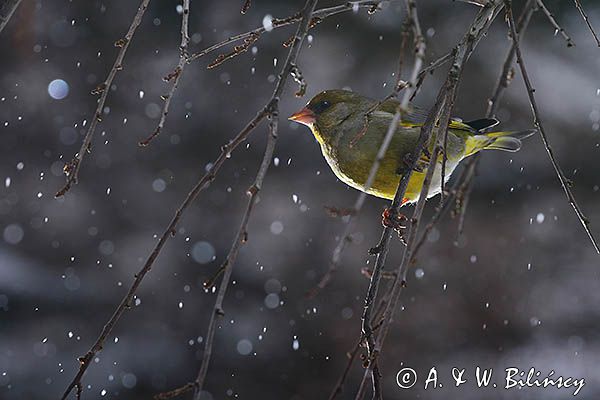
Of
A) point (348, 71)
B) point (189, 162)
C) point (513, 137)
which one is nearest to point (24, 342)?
point (189, 162)

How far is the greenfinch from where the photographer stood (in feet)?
7.54

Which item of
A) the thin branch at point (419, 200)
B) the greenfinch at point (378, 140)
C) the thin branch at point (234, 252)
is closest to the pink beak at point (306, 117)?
the greenfinch at point (378, 140)

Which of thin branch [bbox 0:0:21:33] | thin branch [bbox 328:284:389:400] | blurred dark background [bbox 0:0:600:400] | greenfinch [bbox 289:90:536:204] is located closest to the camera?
thin branch [bbox 328:284:389:400]

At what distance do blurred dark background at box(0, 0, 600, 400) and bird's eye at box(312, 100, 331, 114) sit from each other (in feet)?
12.9

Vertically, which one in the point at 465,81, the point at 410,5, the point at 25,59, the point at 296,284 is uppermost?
the point at 410,5

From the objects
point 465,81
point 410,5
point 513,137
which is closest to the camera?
point 410,5

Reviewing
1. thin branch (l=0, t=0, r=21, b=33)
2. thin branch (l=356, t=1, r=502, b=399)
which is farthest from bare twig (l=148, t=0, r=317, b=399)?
thin branch (l=0, t=0, r=21, b=33)

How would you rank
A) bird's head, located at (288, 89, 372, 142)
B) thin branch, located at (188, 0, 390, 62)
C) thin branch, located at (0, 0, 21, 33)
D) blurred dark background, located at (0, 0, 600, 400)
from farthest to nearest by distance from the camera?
blurred dark background, located at (0, 0, 600, 400) < bird's head, located at (288, 89, 372, 142) < thin branch, located at (188, 0, 390, 62) < thin branch, located at (0, 0, 21, 33)

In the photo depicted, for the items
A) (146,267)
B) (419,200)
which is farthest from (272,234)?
(146,267)

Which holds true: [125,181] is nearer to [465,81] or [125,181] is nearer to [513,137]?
[465,81]

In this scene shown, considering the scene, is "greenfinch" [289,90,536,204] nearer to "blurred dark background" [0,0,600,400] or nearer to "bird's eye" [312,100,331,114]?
"bird's eye" [312,100,331,114]

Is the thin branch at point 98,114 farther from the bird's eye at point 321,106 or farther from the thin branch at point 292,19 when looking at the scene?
the bird's eye at point 321,106

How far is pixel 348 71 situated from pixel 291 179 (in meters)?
1.00

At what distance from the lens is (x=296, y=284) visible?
6.77 meters
